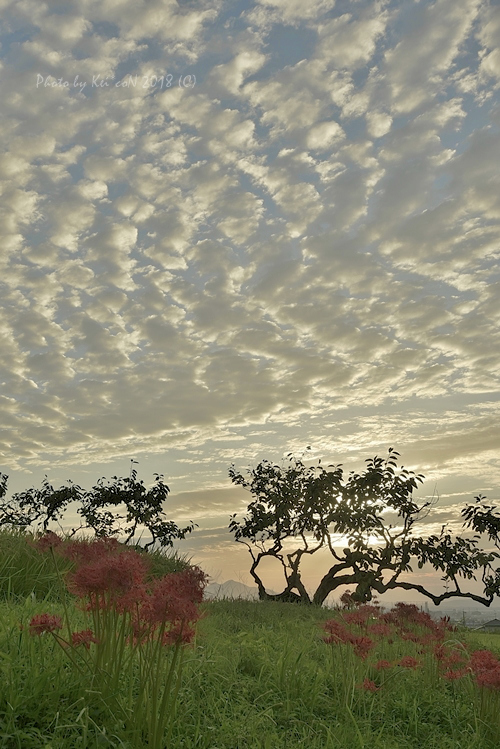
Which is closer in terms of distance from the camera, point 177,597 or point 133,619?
point 177,597

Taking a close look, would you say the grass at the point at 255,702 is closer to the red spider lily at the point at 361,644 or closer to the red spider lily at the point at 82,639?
the red spider lily at the point at 361,644

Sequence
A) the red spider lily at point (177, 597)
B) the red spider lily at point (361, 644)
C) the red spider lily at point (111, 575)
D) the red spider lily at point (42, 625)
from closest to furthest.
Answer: the red spider lily at point (177, 597)
the red spider lily at point (111, 575)
the red spider lily at point (42, 625)
the red spider lily at point (361, 644)

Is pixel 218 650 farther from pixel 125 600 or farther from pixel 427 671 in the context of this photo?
pixel 125 600

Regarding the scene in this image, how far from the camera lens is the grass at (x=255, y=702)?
4.20 metres

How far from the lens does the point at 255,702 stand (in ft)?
18.5

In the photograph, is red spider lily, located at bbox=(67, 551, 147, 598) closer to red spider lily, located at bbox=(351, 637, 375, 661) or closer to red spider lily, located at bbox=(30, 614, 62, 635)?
red spider lily, located at bbox=(30, 614, 62, 635)

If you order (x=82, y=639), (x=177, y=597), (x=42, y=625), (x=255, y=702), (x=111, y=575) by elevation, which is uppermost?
(x=111, y=575)

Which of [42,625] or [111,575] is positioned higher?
[111,575]

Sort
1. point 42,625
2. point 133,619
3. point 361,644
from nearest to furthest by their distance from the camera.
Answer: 1. point 42,625
2. point 133,619
3. point 361,644

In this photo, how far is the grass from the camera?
4199mm

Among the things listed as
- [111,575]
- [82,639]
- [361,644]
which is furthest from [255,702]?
[111,575]

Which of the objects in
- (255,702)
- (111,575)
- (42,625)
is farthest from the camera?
(255,702)

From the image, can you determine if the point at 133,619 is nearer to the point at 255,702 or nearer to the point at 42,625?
the point at 42,625

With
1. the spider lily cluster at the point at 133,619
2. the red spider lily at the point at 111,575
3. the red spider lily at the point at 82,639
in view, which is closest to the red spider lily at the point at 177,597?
the spider lily cluster at the point at 133,619
